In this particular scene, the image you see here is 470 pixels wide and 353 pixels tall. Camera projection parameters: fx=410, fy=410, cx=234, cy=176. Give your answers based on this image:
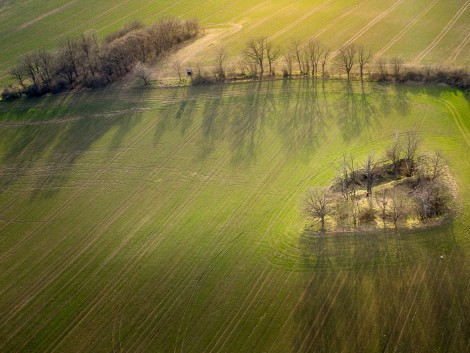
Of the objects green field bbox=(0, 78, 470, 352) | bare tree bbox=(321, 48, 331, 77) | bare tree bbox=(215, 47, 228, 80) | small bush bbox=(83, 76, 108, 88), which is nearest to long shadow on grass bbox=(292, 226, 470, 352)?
green field bbox=(0, 78, 470, 352)

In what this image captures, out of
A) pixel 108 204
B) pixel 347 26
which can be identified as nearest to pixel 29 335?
pixel 108 204

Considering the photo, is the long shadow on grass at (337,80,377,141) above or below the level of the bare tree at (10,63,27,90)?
below

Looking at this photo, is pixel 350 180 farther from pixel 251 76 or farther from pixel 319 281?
pixel 251 76

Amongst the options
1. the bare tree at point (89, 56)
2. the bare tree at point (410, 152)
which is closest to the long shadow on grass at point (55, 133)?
the bare tree at point (89, 56)

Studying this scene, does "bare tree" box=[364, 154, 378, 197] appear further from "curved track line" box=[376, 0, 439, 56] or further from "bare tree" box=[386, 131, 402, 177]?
"curved track line" box=[376, 0, 439, 56]

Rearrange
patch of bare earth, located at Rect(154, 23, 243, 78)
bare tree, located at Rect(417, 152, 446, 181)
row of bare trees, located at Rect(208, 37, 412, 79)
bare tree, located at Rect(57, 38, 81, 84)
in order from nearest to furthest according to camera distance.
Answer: bare tree, located at Rect(417, 152, 446, 181), row of bare trees, located at Rect(208, 37, 412, 79), bare tree, located at Rect(57, 38, 81, 84), patch of bare earth, located at Rect(154, 23, 243, 78)

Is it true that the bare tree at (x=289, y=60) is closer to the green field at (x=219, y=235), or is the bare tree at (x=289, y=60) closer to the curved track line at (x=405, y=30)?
the green field at (x=219, y=235)
